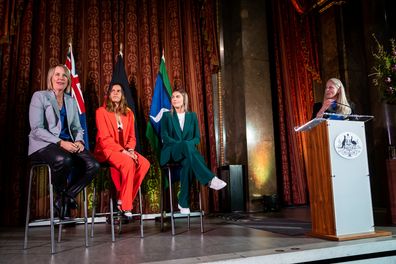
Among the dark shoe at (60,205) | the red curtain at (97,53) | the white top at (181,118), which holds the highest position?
the red curtain at (97,53)

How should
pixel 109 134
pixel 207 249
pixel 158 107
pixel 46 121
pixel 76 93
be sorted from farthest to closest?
1. pixel 158 107
2. pixel 76 93
3. pixel 109 134
4. pixel 46 121
5. pixel 207 249

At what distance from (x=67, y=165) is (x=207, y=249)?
3.92 feet

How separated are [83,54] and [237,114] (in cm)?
234

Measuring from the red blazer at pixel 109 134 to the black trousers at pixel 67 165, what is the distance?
32 cm

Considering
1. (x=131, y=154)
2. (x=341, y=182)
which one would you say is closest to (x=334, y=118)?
(x=341, y=182)

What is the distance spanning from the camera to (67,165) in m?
2.69

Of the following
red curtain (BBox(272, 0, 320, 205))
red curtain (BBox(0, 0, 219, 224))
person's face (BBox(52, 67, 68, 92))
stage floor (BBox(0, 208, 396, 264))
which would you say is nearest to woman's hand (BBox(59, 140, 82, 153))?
person's face (BBox(52, 67, 68, 92))

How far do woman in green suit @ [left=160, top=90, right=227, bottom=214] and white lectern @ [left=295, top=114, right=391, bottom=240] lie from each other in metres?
0.91

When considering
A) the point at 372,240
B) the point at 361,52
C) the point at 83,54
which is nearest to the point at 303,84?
the point at 361,52

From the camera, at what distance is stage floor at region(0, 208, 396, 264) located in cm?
213

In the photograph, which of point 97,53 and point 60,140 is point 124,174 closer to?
point 60,140

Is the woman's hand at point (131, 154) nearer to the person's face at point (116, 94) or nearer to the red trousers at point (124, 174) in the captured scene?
the red trousers at point (124, 174)

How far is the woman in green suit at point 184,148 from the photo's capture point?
336 cm

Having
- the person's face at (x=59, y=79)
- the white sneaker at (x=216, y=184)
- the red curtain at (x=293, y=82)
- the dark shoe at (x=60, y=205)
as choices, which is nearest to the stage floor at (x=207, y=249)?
the dark shoe at (x=60, y=205)
